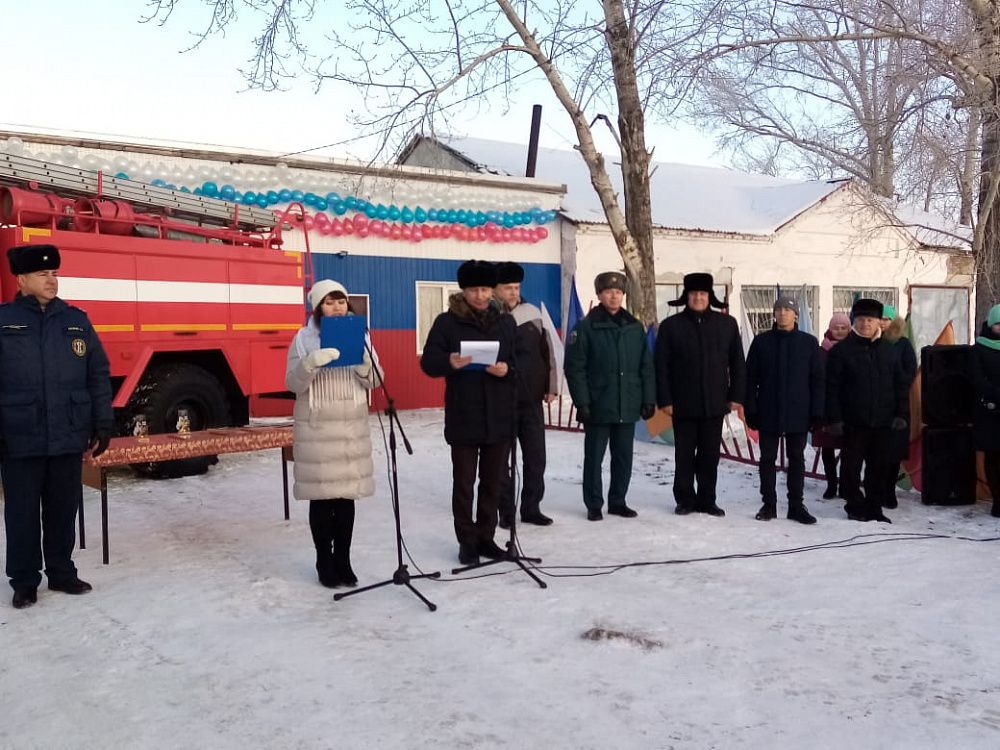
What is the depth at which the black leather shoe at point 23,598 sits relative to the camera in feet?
15.3

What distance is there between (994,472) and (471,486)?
161 inches

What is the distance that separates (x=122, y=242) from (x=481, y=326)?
13.3ft

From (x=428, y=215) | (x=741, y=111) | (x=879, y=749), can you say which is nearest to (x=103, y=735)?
(x=879, y=749)

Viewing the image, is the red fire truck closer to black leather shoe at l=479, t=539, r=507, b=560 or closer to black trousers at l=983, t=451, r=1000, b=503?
Answer: black leather shoe at l=479, t=539, r=507, b=560

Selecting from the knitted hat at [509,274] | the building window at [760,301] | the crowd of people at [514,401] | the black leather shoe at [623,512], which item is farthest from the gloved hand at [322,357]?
the building window at [760,301]

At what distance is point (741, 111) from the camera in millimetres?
24641

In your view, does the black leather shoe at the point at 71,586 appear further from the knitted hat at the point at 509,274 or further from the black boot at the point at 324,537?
the knitted hat at the point at 509,274

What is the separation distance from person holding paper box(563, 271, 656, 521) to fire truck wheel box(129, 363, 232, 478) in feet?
12.3

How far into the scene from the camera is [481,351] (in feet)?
16.6

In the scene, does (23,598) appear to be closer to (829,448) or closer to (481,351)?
(481,351)

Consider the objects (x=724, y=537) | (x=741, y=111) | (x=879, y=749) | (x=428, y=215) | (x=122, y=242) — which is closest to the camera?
(x=879, y=749)

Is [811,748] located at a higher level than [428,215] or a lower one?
lower

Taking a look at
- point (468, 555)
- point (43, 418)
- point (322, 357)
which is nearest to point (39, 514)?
point (43, 418)

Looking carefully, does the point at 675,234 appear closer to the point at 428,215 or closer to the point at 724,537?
the point at 428,215
